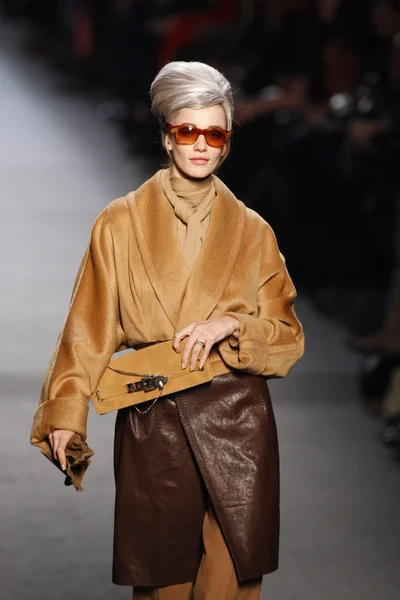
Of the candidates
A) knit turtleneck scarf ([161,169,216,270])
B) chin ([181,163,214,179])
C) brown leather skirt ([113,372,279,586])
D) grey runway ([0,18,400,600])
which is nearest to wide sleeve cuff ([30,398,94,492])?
brown leather skirt ([113,372,279,586])

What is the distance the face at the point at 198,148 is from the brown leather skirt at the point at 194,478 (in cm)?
43

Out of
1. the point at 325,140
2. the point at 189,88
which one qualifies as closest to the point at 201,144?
the point at 189,88

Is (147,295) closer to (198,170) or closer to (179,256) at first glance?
(179,256)

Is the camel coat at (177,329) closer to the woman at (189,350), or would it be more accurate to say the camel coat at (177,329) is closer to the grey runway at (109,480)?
the woman at (189,350)

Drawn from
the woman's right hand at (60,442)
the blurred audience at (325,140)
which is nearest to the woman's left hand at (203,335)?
the woman's right hand at (60,442)

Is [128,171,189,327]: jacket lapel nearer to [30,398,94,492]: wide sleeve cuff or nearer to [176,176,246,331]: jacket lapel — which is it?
[176,176,246,331]: jacket lapel

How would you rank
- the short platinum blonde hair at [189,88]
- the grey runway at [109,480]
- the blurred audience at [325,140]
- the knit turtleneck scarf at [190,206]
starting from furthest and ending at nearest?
the blurred audience at [325,140] → the grey runway at [109,480] → the knit turtleneck scarf at [190,206] → the short platinum blonde hair at [189,88]

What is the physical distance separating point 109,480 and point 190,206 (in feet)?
6.57

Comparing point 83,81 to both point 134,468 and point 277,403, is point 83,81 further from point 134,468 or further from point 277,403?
point 134,468

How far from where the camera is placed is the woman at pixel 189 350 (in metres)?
2.83

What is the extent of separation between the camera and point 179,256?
2877mm

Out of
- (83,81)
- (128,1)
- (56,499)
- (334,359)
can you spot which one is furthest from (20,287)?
(83,81)

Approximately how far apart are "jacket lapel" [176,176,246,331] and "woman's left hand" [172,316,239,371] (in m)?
0.04

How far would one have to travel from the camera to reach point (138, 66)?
12.3 meters
